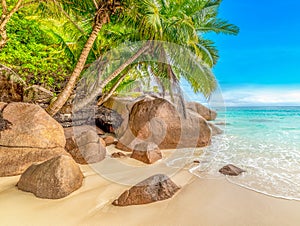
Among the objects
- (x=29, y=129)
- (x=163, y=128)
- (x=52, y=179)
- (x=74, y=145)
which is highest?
(x=29, y=129)

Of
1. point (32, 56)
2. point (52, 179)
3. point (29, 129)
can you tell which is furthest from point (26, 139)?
point (32, 56)

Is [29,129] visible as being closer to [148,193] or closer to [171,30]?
[148,193]

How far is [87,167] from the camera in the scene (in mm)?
4512

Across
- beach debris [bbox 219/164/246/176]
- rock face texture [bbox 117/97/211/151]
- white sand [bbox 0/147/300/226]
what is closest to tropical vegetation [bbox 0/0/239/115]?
rock face texture [bbox 117/97/211/151]

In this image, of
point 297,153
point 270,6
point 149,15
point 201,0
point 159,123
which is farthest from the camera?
point 270,6

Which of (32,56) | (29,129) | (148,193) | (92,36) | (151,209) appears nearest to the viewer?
(151,209)

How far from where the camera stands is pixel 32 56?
8117mm

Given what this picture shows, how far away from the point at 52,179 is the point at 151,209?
1.56 m

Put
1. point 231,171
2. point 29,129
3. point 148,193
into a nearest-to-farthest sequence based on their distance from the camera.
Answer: point 148,193 → point 29,129 → point 231,171

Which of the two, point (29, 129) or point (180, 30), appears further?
point (180, 30)

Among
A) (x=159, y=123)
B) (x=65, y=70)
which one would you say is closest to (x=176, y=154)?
(x=159, y=123)

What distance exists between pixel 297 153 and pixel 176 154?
4.10m

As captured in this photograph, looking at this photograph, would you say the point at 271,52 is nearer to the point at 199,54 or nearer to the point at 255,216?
the point at 199,54

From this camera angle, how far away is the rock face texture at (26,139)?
12.5 feet
